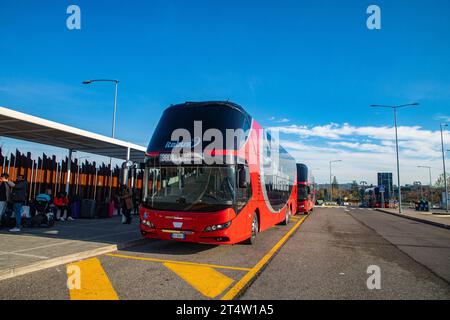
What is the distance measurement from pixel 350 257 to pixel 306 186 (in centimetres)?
1489

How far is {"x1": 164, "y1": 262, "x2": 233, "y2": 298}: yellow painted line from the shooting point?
493cm

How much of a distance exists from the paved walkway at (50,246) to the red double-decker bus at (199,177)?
1.40m

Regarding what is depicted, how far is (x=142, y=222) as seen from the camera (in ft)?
Answer: 26.2

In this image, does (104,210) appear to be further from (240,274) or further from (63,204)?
(240,274)

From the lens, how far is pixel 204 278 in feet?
18.4

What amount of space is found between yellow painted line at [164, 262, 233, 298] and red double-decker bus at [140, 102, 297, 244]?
1.06 m

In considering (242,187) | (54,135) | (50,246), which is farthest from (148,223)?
(54,135)

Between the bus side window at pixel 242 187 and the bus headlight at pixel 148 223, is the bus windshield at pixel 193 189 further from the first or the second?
the bus headlight at pixel 148 223

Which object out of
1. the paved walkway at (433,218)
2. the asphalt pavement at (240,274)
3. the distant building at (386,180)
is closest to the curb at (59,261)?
the asphalt pavement at (240,274)

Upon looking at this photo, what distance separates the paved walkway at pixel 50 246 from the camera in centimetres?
589

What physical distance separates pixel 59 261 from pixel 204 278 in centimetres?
316

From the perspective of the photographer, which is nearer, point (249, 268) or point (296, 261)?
point (249, 268)
